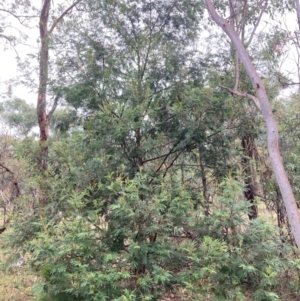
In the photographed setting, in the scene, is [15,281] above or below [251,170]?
below

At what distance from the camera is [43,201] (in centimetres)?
499

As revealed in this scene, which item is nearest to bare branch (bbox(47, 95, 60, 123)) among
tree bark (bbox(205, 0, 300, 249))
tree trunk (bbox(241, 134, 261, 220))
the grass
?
the grass

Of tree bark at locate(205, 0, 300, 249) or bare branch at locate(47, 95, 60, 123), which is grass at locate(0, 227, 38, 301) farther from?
tree bark at locate(205, 0, 300, 249)

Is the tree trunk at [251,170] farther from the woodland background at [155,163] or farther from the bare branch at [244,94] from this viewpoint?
the bare branch at [244,94]

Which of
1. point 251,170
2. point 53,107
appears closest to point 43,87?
point 53,107

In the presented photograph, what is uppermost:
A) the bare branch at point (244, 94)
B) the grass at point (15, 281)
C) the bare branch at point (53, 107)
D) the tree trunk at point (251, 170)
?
the bare branch at point (53, 107)

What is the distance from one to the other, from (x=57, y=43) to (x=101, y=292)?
3.58 meters

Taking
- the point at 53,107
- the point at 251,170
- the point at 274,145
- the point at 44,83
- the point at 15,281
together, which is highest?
the point at 44,83

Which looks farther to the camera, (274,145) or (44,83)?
(44,83)

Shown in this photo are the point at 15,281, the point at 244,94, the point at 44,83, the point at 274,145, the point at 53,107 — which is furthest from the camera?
the point at 53,107

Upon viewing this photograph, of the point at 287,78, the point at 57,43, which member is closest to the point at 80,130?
the point at 57,43

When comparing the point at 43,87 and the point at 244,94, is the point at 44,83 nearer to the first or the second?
the point at 43,87

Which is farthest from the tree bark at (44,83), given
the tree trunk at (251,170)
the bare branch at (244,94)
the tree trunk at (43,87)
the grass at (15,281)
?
the tree trunk at (251,170)

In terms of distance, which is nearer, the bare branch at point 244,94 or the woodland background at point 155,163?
the woodland background at point 155,163
